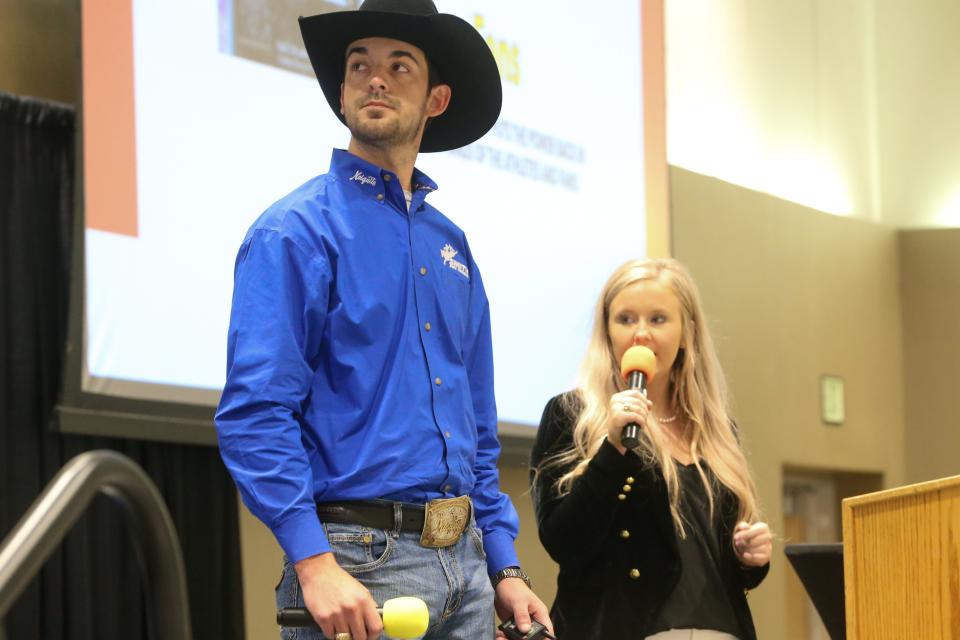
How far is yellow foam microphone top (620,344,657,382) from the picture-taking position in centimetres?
243

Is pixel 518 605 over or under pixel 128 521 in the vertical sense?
under

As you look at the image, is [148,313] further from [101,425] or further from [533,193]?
[533,193]

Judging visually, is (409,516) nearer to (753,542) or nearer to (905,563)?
(905,563)

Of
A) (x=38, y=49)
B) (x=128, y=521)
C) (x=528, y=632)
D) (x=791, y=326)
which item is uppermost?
(x=38, y=49)

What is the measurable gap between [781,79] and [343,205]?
5528 millimetres

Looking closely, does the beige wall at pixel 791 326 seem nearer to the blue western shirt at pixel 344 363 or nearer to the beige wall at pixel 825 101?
the beige wall at pixel 825 101

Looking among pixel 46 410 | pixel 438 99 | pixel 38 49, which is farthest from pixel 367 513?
pixel 38 49

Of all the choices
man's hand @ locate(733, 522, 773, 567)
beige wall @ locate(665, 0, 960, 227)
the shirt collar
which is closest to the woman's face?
man's hand @ locate(733, 522, 773, 567)

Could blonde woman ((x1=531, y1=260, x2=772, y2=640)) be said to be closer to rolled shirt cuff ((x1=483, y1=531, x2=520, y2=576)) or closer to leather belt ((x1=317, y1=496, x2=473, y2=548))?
rolled shirt cuff ((x1=483, y1=531, x2=520, y2=576))

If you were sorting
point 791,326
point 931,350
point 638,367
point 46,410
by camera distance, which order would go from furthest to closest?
1. point 931,350
2. point 791,326
3. point 46,410
4. point 638,367

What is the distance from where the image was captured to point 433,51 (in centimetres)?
215

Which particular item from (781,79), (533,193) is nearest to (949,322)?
(781,79)

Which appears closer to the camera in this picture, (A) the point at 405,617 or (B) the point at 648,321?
(A) the point at 405,617

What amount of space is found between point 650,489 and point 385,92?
92 cm
